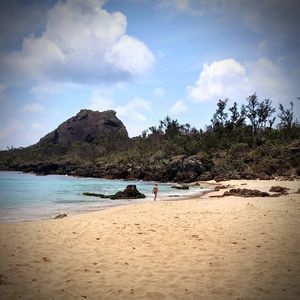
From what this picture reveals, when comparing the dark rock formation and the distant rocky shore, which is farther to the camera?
the distant rocky shore

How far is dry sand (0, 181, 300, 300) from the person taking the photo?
21.1ft

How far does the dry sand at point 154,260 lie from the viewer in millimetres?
6422

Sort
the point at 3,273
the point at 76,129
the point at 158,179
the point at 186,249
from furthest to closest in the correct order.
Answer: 1. the point at 76,129
2. the point at 158,179
3. the point at 186,249
4. the point at 3,273

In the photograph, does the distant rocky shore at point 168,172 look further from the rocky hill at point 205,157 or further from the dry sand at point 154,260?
the dry sand at point 154,260

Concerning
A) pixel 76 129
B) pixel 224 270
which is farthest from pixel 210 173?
pixel 76 129

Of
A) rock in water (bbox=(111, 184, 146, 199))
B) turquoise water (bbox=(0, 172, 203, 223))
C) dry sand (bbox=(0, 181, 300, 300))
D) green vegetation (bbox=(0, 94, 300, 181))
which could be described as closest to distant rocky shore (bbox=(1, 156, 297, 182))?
green vegetation (bbox=(0, 94, 300, 181))

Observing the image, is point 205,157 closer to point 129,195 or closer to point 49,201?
point 129,195

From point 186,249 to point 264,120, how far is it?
81.4 meters

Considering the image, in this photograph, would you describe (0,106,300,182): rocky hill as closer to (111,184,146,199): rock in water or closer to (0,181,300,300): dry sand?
(111,184,146,199): rock in water

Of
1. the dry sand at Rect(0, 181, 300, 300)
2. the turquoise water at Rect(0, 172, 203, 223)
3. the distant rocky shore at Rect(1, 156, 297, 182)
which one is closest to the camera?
the dry sand at Rect(0, 181, 300, 300)

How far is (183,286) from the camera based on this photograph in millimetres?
6648

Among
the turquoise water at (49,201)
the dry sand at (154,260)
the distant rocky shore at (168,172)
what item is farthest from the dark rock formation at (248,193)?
the distant rocky shore at (168,172)

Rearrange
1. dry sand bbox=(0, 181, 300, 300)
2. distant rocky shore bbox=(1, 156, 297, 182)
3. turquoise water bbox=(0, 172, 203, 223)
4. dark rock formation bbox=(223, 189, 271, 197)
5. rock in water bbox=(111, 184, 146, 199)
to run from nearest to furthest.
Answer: dry sand bbox=(0, 181, 300, 300), turquoise water bbox=(0, 172, 203, 223), dark rock formation bbox=(223, 189, 271, 197), rock in water bbox=(111, 184, 146, 199), distant rocky shore bbox=(1, 156, 297, 182)

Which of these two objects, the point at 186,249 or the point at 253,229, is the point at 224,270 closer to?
the point at 186,249
